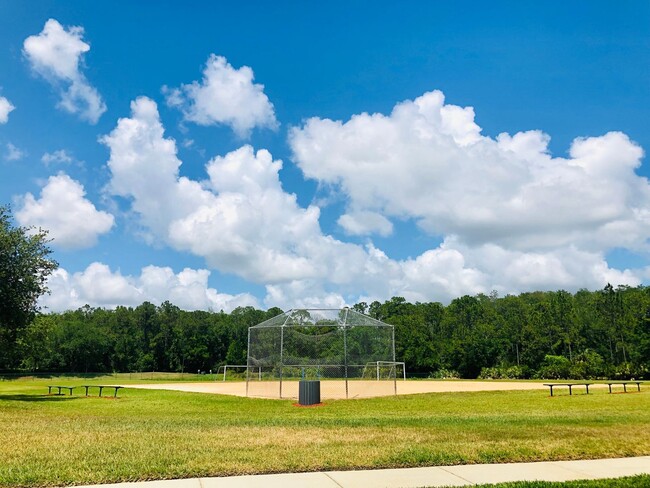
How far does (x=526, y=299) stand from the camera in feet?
361

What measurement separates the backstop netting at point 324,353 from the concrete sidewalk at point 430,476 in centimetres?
1738

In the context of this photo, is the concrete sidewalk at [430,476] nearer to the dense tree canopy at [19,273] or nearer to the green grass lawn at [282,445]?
the green grass lawn at [282,445]

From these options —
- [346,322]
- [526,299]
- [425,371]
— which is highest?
[526,299]

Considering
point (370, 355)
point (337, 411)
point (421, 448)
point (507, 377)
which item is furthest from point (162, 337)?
point (421, 448)

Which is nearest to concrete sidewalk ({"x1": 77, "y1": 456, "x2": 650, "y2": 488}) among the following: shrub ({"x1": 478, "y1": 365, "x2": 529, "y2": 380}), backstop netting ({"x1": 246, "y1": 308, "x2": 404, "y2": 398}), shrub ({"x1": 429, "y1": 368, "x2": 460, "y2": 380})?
backstop netting ({"x1": 246, "y1": 308, "x2": 404, "y2": 398})

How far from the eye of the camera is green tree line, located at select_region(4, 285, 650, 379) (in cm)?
5919

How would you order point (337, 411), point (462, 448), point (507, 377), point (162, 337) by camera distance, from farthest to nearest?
1. point (162, 337)
2. point (507, 377)
3. point (337, 411)
4. point (462, 448)

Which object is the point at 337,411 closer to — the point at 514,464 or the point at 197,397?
the point at 197,397

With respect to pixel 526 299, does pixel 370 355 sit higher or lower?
lower

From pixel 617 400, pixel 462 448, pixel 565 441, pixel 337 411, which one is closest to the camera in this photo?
pixel 462 448

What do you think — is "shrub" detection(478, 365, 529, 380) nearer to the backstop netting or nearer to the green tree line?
the green tree line

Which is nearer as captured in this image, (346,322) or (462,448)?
(462,448)

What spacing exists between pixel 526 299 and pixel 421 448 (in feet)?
355

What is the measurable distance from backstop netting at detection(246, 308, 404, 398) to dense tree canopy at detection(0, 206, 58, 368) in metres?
10.9
